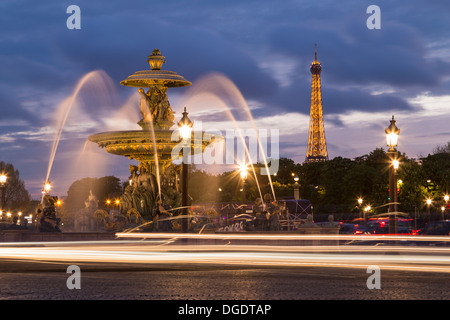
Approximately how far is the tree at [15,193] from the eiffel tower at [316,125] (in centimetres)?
5976

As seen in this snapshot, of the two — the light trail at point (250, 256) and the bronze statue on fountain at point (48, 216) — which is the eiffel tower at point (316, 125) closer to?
the bronze statue on fountain at point (48, 216)

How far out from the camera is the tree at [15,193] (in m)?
112

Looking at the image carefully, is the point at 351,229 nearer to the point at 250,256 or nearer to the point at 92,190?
the point at 250,256

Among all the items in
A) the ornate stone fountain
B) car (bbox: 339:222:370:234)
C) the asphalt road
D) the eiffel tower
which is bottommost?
the asphalt road

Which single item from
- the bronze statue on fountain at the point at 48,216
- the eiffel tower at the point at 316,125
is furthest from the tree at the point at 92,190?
the bronze statue on fountain at the point at 48,216

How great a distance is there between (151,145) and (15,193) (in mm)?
90058

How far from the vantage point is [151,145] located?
3055 centimetres

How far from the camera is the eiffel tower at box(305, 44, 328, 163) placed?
5768 inches

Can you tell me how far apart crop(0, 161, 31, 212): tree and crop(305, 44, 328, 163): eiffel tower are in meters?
59.8

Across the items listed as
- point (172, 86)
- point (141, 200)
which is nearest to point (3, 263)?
point (141, 200)

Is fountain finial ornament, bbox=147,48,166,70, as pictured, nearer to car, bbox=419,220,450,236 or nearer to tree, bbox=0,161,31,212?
car, bbox=419,220,450,236

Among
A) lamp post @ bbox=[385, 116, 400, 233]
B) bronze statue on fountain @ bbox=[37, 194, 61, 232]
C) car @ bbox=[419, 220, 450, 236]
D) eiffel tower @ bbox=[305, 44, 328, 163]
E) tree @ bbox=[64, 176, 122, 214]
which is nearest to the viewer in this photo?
lamp post @ bbox=[385, 116, 400, 233]

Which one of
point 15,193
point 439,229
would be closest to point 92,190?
point 15,193

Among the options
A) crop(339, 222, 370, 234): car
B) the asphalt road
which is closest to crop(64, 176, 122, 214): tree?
crop(339, 222, 370, 234): car
